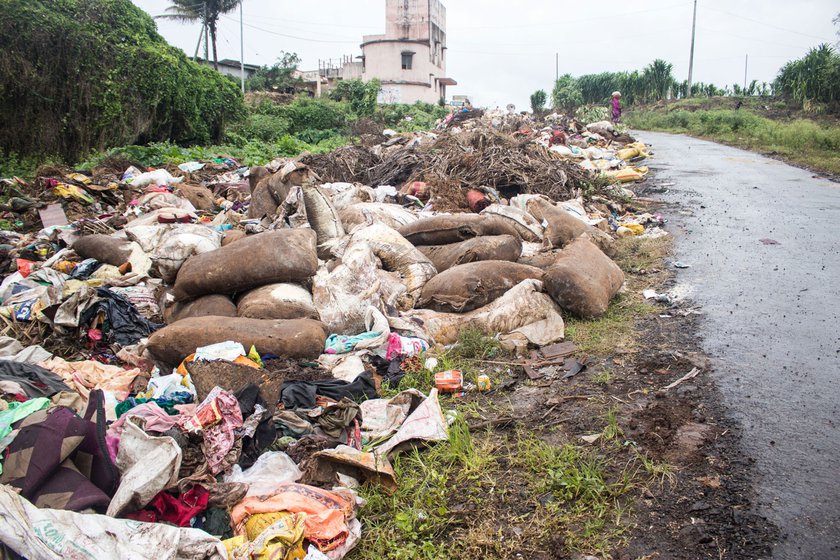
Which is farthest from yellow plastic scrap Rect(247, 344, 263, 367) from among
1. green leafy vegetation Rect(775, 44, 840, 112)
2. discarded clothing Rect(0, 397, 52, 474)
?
green leafy vegetation Rect(775, 44, 840, 112)

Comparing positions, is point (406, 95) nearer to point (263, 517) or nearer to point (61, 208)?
point (61, 208)

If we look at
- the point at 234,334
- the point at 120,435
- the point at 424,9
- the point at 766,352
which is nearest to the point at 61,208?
the point at 234,334

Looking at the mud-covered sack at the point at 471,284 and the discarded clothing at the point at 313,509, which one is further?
the mud-covered sack at the point at 471,284

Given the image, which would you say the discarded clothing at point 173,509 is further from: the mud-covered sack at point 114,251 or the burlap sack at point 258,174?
the burlap sack at point 258,174

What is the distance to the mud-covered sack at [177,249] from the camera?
191 inches

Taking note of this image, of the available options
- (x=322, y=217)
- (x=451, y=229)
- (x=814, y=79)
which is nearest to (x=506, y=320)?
(x=451, y=229)

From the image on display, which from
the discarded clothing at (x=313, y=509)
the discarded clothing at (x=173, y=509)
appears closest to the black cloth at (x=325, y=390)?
the discarded clothing at (x=313, y=509)

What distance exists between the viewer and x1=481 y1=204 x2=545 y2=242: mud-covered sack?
623cm

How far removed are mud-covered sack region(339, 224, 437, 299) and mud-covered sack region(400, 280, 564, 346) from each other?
561 millimetres

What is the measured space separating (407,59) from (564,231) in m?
41.3

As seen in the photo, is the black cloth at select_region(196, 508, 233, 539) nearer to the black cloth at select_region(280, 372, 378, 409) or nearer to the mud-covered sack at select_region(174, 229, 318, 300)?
the black cloth at select_region(280, 372, 378, 409)

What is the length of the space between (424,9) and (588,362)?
150 ft

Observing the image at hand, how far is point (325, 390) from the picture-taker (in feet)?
11.4

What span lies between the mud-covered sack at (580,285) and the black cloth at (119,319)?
132 inches
